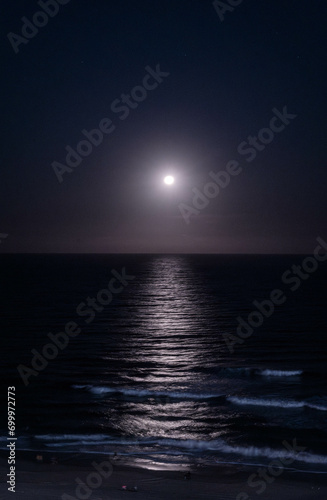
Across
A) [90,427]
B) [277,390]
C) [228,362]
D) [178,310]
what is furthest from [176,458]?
[178,310]

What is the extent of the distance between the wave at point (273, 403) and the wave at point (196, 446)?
20.8 feet

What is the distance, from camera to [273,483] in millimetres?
20328

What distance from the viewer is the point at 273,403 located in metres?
32.1

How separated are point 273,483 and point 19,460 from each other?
1184cm

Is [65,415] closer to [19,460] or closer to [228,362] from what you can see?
[19,460]

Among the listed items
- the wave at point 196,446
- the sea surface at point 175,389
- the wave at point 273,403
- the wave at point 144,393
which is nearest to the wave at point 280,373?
the sea surface at point 175,389

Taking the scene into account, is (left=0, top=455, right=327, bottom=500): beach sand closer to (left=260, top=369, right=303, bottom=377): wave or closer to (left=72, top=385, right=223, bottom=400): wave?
(left=72, top=385, right=223, bottom=400): wave

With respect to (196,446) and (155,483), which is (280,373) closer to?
(196,446)

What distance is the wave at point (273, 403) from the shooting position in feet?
102

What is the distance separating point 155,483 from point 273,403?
14.6 meters

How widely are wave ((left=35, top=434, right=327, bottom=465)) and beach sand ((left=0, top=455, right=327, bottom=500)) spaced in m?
1.77

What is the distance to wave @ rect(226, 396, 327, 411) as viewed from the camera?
31197 millimetres

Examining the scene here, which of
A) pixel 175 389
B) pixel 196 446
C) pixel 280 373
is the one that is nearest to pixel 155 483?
pixel 196 446

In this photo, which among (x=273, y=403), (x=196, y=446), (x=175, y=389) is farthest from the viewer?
(x=175, y=389)
